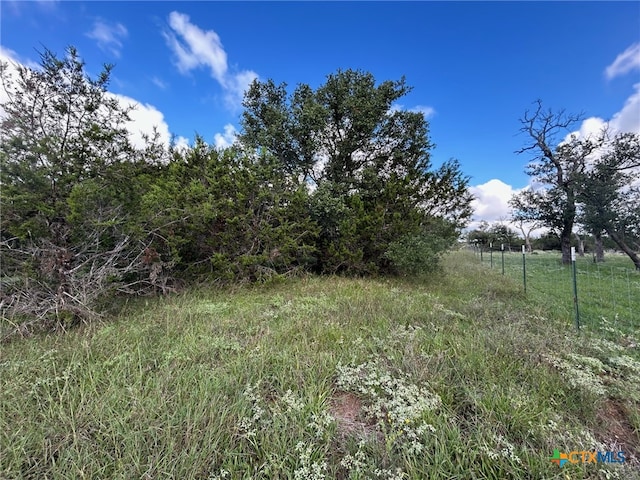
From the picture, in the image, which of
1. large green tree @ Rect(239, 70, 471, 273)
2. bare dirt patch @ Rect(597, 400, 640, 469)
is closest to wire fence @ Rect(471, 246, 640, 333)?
bare dirt patch @ Rect(597, 400, 640, 469)

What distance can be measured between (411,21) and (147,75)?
5.95m

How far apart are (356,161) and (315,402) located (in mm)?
7222

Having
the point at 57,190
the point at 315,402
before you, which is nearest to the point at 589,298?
the point at 315,402

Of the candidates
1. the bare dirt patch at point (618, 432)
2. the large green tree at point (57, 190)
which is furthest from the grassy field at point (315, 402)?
the large green tree at point (57, 190)

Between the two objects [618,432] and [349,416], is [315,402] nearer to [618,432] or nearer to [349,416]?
[349,416]

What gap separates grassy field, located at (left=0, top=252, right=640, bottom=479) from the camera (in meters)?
1.28

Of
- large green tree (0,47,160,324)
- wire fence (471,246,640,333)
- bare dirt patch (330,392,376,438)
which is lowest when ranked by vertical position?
bare dirt patch (330,392,376,438)

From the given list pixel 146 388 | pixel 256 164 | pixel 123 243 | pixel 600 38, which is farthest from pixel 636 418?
pixel 600 38

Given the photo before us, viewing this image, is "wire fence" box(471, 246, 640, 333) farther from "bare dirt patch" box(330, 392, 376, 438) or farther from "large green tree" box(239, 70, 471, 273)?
"bare dirt patch" box(330, 392, 376, 438)

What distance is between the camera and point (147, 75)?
16.2ft

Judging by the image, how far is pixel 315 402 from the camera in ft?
5.51

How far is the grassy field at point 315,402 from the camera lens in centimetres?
128

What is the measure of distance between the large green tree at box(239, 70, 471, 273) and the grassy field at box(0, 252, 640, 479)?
3.51m

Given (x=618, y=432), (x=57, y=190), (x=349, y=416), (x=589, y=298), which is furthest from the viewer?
(x=589, y=298)
